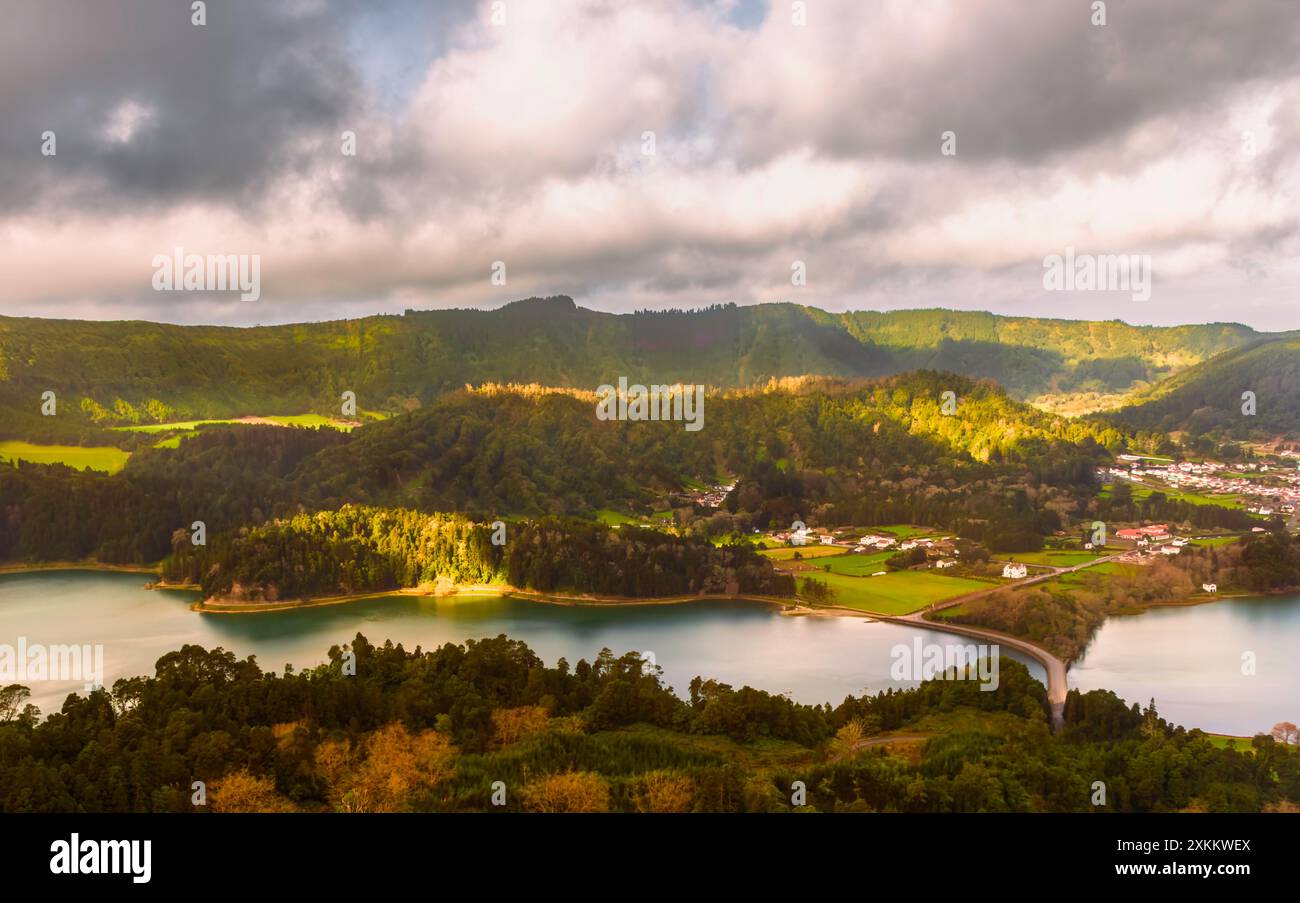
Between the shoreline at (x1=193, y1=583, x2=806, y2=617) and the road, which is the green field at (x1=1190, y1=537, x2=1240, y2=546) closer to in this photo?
the road

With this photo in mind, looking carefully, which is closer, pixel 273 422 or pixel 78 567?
pixel 78 567

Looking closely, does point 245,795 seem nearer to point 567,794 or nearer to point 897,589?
point 567,794

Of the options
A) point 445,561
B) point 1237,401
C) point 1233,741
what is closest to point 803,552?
point 445,561

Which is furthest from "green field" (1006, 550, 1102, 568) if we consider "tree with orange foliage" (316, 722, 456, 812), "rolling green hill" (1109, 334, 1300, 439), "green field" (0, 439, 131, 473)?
"green field" (0, 439, 131, 473)

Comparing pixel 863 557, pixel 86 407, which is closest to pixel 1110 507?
pixel 863 557

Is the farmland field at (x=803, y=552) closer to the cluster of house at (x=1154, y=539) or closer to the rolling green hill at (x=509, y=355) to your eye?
the cluster of house at (x=1154, y=539)
